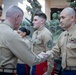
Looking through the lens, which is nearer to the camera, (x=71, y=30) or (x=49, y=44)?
(x=71, y=30)

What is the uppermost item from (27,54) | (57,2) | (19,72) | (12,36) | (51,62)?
(57,2)

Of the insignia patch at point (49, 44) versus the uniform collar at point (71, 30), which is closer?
the uniform collar at point (71, 30)

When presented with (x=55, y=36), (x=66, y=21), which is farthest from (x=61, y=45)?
(x=55, y=36)

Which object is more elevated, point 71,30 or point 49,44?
point 71,30

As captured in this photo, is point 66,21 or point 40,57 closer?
point 40,57

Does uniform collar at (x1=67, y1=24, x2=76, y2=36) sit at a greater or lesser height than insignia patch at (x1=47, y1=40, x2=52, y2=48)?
greater

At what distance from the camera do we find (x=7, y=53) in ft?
13.3

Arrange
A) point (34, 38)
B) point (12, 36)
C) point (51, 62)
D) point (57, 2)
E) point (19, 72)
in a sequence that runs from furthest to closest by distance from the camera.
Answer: point (57, 2)
point (19, 72)
point (34, 38)
point (51, 62)
point (12, 36)

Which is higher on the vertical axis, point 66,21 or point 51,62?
point 66,21

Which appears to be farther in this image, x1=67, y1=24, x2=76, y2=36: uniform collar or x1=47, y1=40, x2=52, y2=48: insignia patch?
x1=47, y1=40, x2=52, y2=48: insignia patch

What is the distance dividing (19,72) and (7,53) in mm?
2974

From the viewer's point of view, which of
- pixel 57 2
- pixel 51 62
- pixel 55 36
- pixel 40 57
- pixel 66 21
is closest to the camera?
pixel 40 57

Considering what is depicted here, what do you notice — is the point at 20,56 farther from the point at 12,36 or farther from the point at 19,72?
the point at 19,72

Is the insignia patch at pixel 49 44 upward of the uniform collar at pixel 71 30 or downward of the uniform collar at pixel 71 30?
downward
